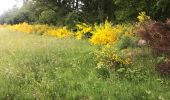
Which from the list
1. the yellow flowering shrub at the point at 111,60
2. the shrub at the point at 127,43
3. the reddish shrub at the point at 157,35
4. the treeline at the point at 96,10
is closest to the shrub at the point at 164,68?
the reddish shrub at the point at 157,35

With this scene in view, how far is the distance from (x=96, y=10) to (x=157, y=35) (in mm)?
12646

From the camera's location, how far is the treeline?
16000 millimetres

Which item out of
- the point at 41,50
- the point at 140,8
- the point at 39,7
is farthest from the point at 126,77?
the point at 39,7

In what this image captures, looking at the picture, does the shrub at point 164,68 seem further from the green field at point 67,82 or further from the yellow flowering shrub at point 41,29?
the yellow flowering shrub at point 41,29

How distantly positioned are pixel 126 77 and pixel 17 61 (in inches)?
146

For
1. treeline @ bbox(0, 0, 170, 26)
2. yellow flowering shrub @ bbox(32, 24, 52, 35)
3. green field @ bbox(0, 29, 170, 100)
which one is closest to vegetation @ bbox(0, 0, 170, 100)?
green field @ bbox(0, 29, 170, 100)

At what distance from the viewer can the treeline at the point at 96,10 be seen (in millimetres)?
16000

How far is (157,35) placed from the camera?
9.68 metres

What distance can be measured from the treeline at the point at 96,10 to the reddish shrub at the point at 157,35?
15.0 ft

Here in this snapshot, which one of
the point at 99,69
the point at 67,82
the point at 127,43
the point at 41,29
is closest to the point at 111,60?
the point at 99,69

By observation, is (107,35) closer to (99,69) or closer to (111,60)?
(111,60)

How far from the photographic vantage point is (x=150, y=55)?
33.8ft

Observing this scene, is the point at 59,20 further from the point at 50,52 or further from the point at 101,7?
the point at 50,52

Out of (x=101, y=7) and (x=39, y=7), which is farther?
(x=39, y=7)
